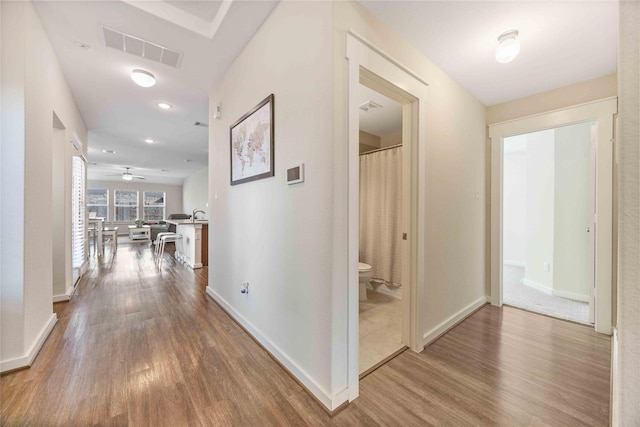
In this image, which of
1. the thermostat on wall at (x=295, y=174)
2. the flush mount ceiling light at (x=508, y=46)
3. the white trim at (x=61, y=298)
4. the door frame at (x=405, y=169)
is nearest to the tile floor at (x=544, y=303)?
the door frame at (x=405, y=169)

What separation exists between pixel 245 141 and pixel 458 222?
219 cm

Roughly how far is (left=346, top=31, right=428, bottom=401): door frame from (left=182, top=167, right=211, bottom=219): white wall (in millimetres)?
7374

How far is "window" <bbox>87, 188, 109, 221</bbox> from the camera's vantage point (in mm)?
9820

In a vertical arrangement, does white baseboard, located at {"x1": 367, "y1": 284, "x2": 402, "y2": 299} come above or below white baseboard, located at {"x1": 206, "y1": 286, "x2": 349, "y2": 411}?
below

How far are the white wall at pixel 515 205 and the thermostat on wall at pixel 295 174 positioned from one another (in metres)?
4.88

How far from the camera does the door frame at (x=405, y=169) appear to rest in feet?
4.57

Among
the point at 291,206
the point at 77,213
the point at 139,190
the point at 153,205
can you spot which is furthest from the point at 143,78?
the point at 153,205

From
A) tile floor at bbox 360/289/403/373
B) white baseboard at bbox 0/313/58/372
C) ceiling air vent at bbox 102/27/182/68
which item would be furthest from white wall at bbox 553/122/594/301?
white baseboard at bbox 0/313/58/372

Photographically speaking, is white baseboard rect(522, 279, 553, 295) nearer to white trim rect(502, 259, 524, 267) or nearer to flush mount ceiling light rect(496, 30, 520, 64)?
white trim rect(502, 259, 524, 267)

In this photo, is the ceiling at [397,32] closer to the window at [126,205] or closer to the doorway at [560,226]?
the doorway at [560,226]

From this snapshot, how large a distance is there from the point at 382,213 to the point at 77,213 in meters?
4.25

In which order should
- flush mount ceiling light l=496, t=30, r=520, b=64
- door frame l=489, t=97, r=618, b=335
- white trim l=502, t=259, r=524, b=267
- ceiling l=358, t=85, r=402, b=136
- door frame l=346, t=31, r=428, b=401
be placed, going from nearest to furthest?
door frame l=346, t=31, r=428, b=401, flush mount ceiling light l=496, t=30, r=520, b=64, door frame l=489, t=97, r=618, b=335, ceiling l=358, t=85, r=402, b=136, white trim l=502, t=259, r=524, b=267

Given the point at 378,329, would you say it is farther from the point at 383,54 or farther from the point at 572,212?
the point at 572,212

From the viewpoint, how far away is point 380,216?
3426mm
